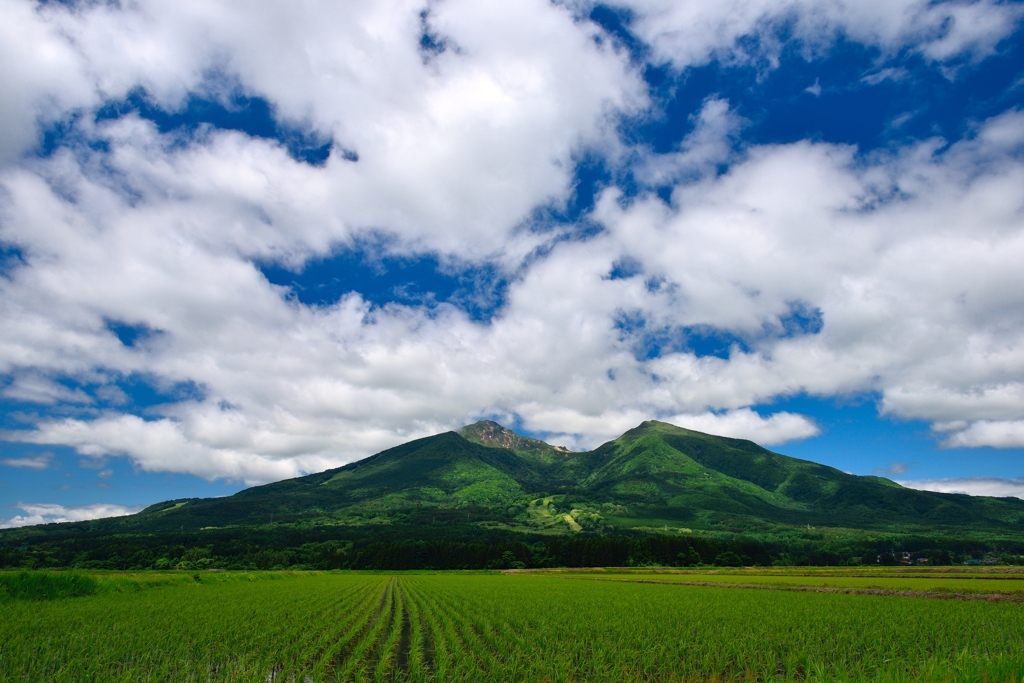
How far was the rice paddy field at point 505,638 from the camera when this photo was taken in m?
12.9

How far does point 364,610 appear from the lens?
2892 centimetres

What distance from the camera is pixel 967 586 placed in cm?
3906

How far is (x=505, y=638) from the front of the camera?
18.2 meters

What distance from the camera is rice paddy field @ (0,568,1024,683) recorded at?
506 inches

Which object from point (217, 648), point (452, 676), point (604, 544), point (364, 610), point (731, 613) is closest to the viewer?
point (452, 676)

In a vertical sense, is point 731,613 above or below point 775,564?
above

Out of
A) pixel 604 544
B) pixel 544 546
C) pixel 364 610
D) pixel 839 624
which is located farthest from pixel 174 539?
pixel 839 624

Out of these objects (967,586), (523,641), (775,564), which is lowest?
(775,564)

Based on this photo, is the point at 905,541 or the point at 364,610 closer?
the point at 364,610

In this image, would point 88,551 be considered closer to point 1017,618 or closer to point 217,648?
point 217,648

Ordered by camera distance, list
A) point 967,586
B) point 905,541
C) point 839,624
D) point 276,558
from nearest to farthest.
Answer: point 839,624
point 967,586
point 276,558
point 905,541

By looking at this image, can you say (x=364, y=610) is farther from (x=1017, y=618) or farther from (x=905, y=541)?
(x=905, y=541)

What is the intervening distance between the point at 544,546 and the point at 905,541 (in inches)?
4605

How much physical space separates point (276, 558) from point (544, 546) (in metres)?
68.4
